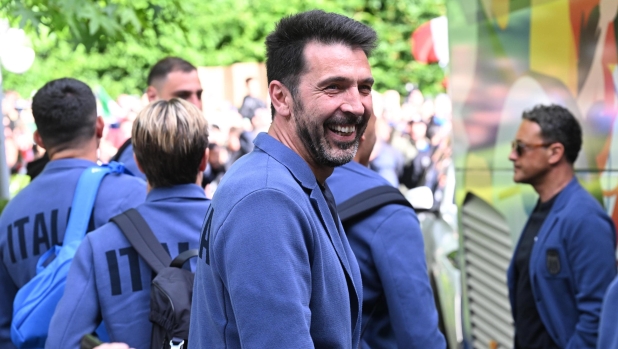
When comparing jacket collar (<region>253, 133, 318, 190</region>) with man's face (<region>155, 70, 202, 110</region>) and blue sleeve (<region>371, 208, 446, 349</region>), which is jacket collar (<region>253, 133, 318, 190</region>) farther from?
man's face (<region>155, 70, 202, 110</region>)

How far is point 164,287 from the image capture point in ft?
10.1

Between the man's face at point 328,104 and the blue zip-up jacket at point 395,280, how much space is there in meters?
1.07

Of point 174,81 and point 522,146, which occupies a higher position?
point 174,81

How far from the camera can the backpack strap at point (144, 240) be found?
328cm

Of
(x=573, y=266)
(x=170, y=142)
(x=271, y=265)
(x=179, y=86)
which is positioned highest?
(x=179, y=86)

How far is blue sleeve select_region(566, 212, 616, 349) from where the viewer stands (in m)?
4.31

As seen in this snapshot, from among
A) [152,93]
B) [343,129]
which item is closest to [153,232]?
[343,129]

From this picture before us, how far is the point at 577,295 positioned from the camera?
4.38 meters

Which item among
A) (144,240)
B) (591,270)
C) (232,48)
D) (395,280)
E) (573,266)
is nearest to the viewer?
(144,240)

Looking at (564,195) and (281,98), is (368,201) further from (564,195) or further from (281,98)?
(564,195)

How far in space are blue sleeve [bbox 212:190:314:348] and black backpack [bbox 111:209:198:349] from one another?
0.91m

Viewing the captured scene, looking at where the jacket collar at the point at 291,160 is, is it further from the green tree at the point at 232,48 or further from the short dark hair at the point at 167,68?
the green tree at the point at 232,48

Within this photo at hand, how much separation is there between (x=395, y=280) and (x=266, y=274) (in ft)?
4.55

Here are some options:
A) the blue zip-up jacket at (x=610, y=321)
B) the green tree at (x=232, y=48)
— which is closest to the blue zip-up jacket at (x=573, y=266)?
the blue zip-up jacket at (x=610, y=321)
